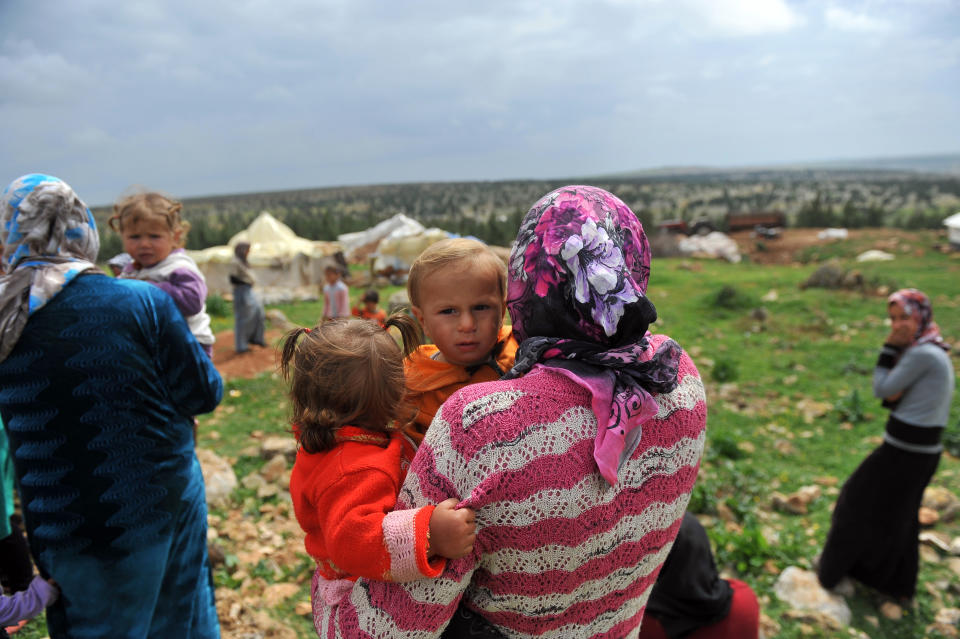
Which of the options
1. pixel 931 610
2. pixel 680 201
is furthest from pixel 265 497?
pixel 680 201

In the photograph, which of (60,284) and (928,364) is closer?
(60,284)

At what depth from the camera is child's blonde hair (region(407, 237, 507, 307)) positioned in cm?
143

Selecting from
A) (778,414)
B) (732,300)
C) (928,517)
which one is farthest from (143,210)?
(732,300)

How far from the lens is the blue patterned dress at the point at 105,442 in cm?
173

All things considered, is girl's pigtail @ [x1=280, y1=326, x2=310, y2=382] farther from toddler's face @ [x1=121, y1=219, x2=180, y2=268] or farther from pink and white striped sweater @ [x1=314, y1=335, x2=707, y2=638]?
toddler's face @ [x1=121, y1=219, x2=180, y2=268]

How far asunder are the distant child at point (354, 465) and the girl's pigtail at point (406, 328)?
0.11 metres

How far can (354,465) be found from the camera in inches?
45.8

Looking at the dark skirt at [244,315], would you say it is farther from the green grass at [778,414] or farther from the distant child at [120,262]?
the distant child at [120,262]

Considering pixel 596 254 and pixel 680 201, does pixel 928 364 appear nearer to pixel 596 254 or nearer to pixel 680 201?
pixel 596 254

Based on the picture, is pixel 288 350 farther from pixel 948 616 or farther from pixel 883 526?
pixel 948 616

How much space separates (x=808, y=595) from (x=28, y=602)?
3.77 m

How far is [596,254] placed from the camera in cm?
109

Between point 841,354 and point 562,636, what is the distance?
28.2 ft

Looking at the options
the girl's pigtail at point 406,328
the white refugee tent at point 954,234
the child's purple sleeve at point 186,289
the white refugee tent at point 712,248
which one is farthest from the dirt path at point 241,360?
the white refugee tent at point 954,234
